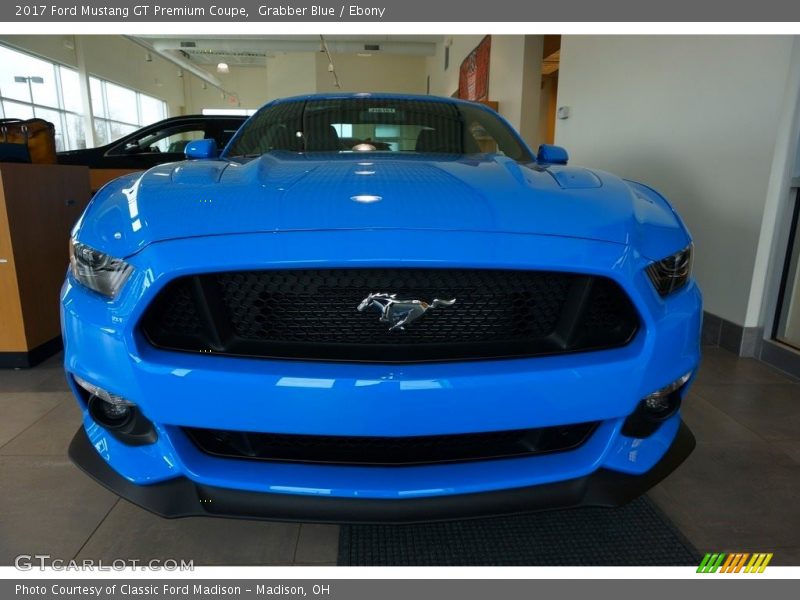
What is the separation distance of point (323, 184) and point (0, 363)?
243 cm

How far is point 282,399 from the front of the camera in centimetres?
98

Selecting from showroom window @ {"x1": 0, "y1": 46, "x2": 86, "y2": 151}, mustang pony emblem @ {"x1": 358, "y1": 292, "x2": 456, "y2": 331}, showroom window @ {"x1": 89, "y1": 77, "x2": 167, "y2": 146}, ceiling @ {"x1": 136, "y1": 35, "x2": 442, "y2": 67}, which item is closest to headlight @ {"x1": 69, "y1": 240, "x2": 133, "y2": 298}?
mustang pony emblem @ {"x1": 358, "y1": 292, "x2": 456, "y2": 331}

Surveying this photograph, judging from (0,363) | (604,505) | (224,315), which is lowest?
(0,363)

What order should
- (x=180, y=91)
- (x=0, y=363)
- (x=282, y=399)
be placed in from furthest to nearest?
(x=180, y=91), (x=0, y=363), (x=282, y=399)

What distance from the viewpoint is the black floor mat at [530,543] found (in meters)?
1.32

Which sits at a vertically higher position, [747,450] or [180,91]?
[180,91]

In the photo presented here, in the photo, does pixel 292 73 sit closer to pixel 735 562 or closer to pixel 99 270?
pixel 99 270

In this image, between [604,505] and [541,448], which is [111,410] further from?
[604,505]

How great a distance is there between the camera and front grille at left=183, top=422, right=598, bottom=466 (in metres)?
1.09

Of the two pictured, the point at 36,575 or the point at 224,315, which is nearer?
the point at 224,315

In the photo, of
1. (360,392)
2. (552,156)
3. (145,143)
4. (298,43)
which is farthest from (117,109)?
(360,392)

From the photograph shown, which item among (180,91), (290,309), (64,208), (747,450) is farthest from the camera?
(180,91)

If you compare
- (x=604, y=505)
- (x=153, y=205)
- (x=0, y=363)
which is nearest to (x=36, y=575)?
(x=153, y=205)

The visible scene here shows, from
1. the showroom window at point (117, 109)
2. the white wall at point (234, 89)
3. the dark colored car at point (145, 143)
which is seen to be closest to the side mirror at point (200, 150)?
the dark colored car at point (145, 143)
